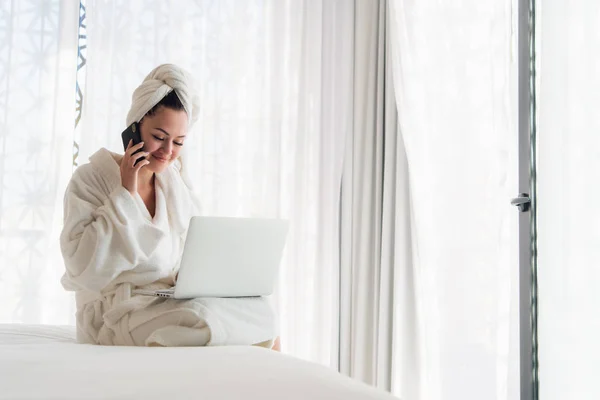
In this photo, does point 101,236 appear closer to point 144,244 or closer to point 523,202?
point 144,244

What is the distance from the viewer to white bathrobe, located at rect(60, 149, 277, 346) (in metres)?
1.72

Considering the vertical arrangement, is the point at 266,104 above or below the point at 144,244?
above

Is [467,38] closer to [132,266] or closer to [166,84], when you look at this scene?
[166,84]

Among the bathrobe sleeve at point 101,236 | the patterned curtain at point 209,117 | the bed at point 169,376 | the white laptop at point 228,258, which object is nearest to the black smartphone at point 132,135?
the bathrobe sleeve at point 101,236

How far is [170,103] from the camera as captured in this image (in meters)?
2.04

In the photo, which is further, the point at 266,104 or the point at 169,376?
the point at 266,104

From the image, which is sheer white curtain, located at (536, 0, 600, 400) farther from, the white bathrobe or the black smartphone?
the black smartphone

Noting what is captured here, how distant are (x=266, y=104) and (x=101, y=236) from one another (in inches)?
70.1

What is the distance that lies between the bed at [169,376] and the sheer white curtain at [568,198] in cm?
89

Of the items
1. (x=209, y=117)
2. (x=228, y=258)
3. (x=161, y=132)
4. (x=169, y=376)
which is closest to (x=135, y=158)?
(x=161, y=132)

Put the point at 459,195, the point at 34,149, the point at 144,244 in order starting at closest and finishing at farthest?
the point at 144,244
the point at 459,195
the point at 34,149

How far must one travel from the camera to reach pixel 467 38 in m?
2.45

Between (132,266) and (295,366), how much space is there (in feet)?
2.37

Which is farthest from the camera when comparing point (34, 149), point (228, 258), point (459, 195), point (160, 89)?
point (34, 149)
